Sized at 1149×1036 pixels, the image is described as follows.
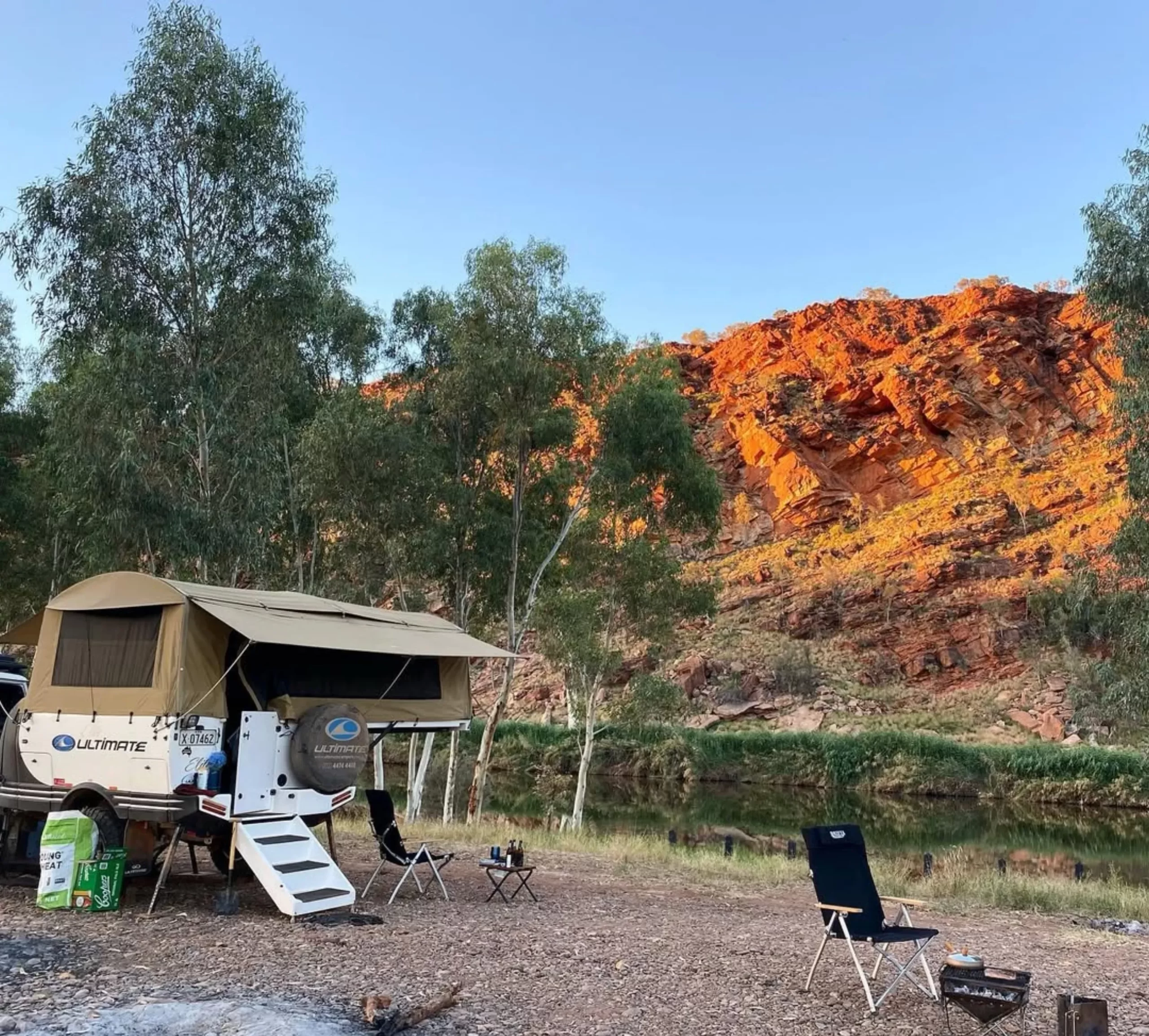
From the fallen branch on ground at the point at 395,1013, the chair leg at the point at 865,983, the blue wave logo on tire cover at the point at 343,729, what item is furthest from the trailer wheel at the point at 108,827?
the chair leg at the point at 865,983

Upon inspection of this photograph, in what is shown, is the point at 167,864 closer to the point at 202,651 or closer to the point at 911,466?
the point at 202,651

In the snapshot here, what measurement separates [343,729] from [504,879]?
6.36 feet

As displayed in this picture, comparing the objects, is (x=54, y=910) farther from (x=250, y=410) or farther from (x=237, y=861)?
(x=250, y=410)

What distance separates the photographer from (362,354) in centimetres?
1750

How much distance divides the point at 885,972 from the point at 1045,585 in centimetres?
3830

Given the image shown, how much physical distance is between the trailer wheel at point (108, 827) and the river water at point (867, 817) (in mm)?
10954

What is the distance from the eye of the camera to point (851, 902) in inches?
210


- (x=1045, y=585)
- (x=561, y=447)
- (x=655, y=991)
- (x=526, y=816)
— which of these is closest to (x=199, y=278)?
(x=561, y=447)

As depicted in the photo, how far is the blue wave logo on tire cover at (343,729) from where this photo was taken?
7117mm

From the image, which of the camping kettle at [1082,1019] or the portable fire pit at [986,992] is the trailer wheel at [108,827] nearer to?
the portable fire pit at [986,992]

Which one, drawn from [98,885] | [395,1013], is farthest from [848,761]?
[395,1013]

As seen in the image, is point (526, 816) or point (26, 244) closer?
point (26, 244)

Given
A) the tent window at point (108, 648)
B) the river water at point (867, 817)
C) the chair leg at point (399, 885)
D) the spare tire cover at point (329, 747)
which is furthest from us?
the river water at point (867, 817)

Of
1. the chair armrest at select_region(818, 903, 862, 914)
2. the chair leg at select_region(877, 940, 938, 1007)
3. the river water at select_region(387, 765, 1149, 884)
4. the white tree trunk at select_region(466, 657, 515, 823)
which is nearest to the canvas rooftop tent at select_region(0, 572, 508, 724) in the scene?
the chair armrest at select_region(818, 903, 862, 914)
